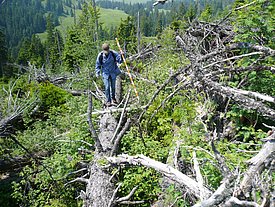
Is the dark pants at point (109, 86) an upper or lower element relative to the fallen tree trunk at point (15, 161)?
upper

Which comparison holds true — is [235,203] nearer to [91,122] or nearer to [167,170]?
[167,170]

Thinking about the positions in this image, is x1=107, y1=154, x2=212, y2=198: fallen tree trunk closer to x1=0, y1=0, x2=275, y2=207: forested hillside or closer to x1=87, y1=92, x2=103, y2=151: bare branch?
x1=0, y1=0, x2=275, y2=207: forested hillside

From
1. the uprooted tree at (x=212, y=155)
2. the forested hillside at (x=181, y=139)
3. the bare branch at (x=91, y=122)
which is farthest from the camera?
the bare branch at (x=91, y=122)

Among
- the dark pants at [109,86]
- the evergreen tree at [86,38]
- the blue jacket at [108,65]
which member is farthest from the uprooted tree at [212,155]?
the evergreen tree at [86,38]

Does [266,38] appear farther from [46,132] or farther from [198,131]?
[46,132]

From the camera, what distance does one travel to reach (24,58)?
49188 mm

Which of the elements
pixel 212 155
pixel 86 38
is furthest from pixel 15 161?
pixel 86 38

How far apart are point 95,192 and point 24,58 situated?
4941cm

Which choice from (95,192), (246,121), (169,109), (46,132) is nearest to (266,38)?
(246,121)

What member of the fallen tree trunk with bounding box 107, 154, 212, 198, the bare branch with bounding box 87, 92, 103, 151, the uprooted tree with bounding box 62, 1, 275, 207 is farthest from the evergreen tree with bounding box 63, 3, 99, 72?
the fallen tree trunk with bounding box 107, 154, 212, 198

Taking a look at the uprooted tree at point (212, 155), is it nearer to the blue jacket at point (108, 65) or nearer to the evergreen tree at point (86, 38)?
the blue jacket at point (108, 65)

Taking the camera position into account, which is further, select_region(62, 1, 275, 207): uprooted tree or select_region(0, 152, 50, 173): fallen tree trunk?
select_region(0, 152, 50, 173): fallen tree trunk

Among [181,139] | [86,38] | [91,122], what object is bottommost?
[181,139]

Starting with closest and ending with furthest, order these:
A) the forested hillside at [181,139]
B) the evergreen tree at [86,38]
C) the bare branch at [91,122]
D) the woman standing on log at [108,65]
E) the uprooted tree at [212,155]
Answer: the uprooted tree at [212,155] < the forested hillside at [181,139] < the bare branch at [91,122] < the woman standing on log at [108,65] < the evergreen tree at [86,38]
